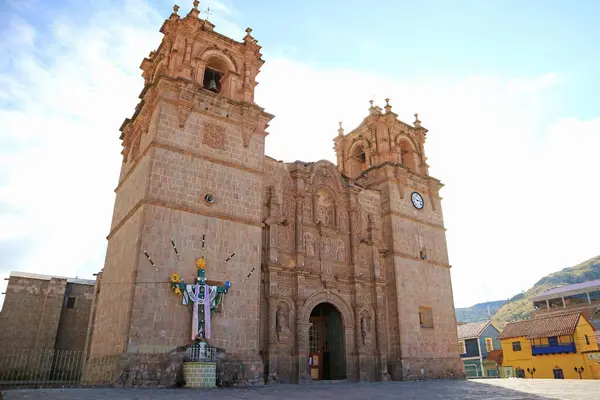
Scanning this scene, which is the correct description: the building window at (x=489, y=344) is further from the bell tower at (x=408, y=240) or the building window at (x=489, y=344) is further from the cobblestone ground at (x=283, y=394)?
the cobblestone ground at (x=283, y=394)

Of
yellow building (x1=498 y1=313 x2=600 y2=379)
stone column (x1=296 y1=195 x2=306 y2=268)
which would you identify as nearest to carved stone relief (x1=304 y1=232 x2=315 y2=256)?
stone column (x1=296 y1=195 x2=306 y2=268)

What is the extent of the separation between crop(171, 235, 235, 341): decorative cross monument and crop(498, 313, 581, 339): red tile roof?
2678cm

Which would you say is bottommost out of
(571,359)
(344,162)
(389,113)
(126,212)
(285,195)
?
(571,359)

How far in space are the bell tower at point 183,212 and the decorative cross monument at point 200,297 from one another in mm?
233

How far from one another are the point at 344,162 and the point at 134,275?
16996 mm

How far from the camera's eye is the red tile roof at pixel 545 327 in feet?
99.3

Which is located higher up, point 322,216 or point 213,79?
point 213,79

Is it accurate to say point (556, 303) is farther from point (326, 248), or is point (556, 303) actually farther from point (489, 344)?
point (326, 248)

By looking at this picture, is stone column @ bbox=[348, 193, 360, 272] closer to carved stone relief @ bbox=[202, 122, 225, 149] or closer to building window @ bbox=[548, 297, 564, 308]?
carved stone relief @ bbox=[202, 122, 225, 149]

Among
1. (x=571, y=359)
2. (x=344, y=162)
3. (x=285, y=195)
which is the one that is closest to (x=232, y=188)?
(x=285, y=195)

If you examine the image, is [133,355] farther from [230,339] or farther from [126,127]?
[126,127]

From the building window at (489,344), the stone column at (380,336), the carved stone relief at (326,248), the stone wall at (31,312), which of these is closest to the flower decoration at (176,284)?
the carved stone relief at (326,248)

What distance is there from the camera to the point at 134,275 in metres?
13.7

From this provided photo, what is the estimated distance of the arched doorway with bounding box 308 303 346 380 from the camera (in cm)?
1927
